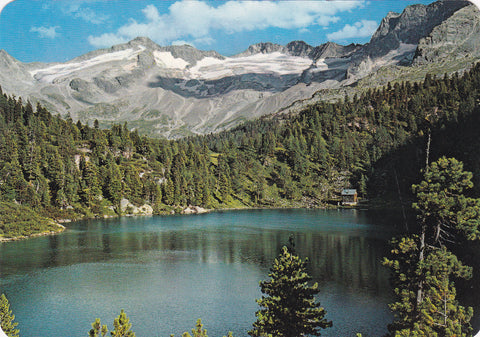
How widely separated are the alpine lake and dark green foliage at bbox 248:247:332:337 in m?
8.09

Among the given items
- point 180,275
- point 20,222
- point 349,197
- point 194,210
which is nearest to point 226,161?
point 194,210

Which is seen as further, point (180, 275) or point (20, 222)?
point (20, 222)

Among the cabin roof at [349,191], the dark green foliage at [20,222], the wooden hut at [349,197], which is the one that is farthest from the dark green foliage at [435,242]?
the cabin roof at [349,191]

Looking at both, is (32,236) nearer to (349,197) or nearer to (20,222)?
(20,222)

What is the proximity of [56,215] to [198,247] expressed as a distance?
5119 cm

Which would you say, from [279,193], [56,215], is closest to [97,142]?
[56,215]

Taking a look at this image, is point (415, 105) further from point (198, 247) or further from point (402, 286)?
point (402, 286)

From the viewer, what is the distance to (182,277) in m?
50.8

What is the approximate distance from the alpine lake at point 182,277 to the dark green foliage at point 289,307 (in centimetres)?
809

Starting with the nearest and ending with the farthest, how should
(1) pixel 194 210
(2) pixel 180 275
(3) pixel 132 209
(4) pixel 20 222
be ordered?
(2) pixel 180 275, (4) pixel 20 222, (3) pixel 132 209, (1) pixel 194 210

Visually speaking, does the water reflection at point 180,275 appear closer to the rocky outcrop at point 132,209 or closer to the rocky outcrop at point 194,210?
the rocky outcrop at point 132,209

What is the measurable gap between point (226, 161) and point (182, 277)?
4708 inches

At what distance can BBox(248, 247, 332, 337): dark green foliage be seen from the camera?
25.4 m

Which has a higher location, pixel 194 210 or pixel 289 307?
pixel 194 210
